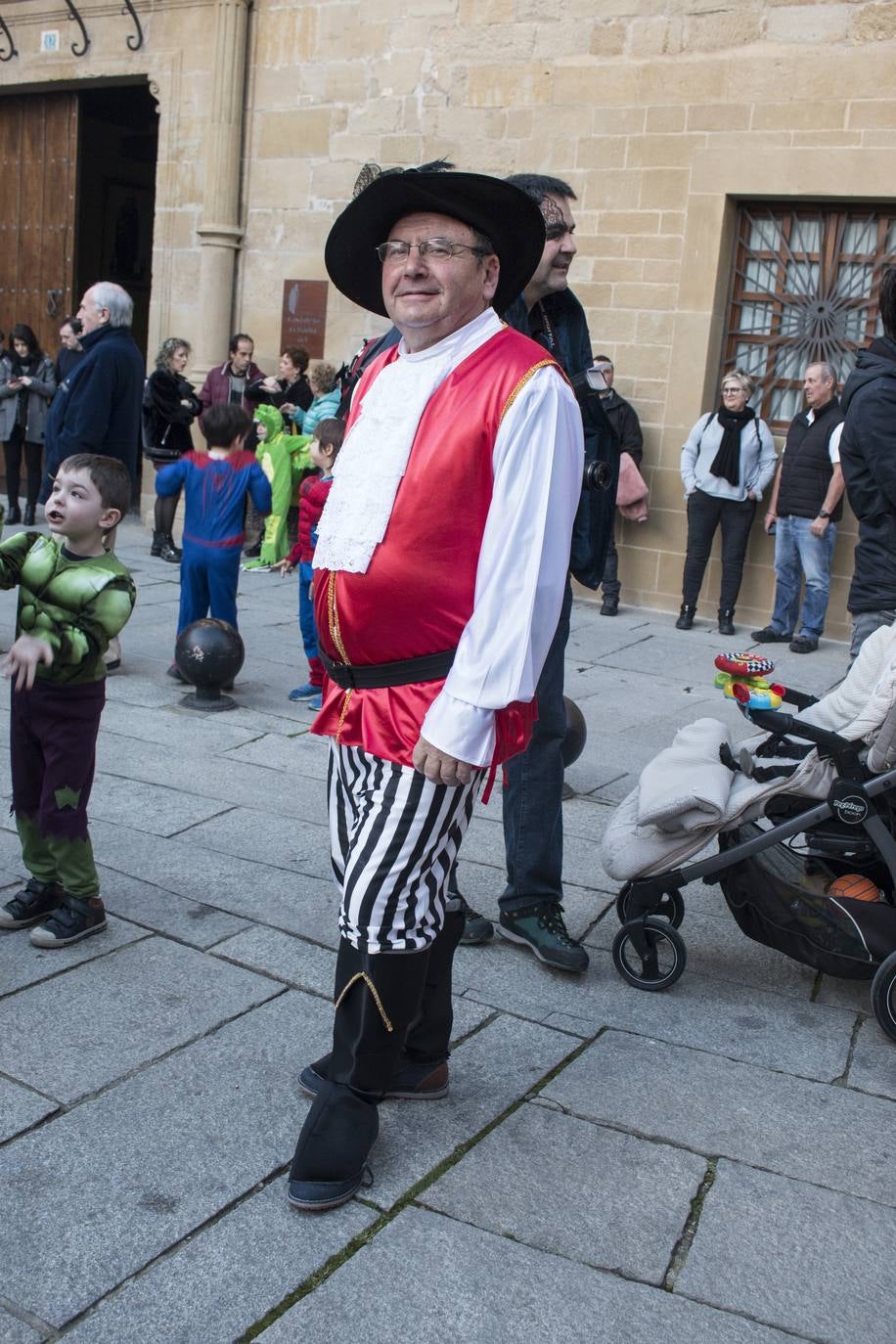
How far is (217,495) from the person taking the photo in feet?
22.0

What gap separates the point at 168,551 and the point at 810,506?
17.5 feet

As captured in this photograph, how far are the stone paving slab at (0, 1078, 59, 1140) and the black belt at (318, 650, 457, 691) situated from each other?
109cm

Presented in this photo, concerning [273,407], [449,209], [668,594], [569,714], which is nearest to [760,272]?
[668,594]

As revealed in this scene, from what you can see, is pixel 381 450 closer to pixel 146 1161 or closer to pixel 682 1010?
pixel 146 1161

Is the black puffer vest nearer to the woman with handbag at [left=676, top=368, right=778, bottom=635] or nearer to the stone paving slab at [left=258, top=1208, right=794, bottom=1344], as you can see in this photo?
the woman with handbag at [left=676, top=368, right=778, bottom=635]

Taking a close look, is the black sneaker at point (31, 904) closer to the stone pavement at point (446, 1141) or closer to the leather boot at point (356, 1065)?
the stone pavement at point (446, 1141)

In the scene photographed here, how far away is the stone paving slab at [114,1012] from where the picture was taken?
296 centimetres

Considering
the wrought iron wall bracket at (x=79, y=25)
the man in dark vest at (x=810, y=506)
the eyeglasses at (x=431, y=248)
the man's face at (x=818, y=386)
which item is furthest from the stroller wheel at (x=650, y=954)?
the wrought iron wall bracket at (x=79, y=25)

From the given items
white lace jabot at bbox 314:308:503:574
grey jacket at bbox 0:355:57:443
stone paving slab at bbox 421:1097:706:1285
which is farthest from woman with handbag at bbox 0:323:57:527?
stone paving slab at bbox 421:1097:706:1285

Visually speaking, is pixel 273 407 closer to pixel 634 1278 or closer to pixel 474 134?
pixel 474 134

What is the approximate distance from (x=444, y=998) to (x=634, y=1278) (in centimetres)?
75

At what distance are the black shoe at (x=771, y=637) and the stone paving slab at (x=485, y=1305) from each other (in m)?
7.60

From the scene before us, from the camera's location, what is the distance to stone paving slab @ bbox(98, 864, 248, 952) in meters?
3.73

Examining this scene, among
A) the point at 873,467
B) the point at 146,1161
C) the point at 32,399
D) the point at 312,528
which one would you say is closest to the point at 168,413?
the point at 32,399
